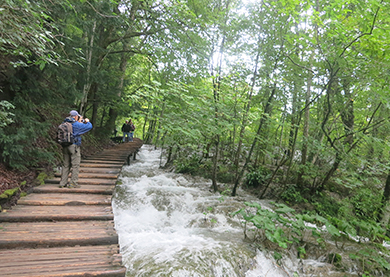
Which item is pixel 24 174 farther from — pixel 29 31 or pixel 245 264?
pixel 245 264

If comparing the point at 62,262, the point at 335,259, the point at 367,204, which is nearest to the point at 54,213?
the point at 62,262

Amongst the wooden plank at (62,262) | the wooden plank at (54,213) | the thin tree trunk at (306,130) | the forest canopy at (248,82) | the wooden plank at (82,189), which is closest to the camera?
the wooden plank at (62,262)

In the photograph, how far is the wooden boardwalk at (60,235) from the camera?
279 centimetres

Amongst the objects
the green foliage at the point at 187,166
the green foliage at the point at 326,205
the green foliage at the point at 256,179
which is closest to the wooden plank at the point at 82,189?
the green foliage at the point at 187,166

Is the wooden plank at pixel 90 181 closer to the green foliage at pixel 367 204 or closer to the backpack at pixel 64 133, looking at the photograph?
the backpack at pixel 64 133

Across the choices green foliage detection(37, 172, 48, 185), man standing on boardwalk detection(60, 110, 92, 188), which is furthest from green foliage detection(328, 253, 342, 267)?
green foliage detection(37, 172, 48, 185)

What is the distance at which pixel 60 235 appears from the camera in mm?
3566

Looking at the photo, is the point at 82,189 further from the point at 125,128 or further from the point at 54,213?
the point at 125,128

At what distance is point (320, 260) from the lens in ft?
15.9

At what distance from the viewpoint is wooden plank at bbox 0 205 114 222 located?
3982 mm

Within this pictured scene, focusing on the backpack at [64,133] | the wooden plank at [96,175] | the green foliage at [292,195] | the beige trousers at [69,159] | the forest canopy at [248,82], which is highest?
the forest canopy at [248,82]

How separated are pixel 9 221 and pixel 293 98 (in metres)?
9.35

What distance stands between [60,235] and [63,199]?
168 centimetres

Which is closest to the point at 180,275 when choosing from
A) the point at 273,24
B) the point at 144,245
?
the point at 144,245
